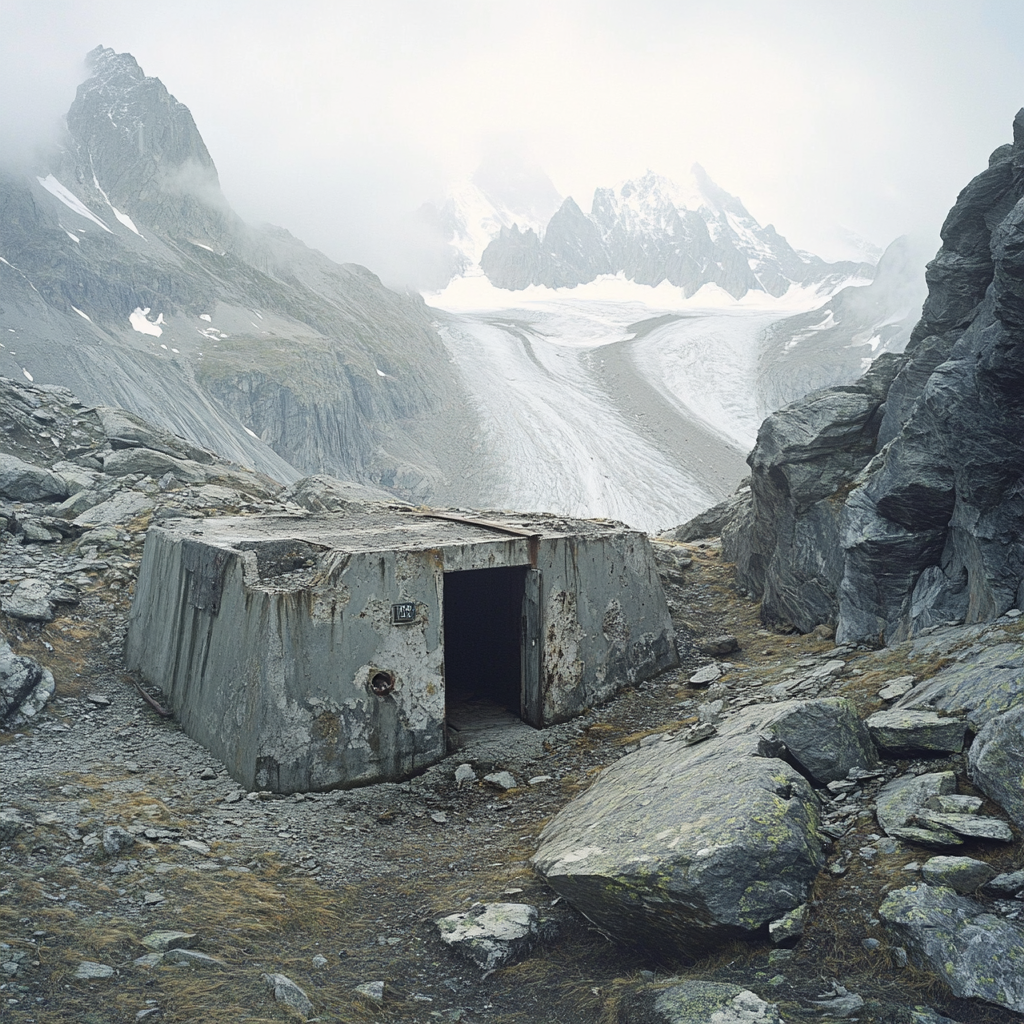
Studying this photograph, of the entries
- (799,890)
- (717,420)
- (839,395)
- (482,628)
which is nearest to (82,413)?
(482,628)

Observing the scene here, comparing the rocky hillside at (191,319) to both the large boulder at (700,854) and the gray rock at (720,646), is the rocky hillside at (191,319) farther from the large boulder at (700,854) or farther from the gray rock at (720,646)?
the large boulder at (700,854)

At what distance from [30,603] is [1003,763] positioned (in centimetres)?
884

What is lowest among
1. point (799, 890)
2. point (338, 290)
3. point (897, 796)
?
point (799, 890)

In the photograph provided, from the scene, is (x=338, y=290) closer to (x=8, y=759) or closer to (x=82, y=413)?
(x=82, y=413)

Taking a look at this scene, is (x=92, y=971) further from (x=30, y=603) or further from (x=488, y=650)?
(x=30, y=603)

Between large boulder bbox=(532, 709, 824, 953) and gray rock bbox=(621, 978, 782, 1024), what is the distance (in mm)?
307

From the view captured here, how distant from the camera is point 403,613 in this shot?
20.5 feet

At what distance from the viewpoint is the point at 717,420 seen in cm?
4569

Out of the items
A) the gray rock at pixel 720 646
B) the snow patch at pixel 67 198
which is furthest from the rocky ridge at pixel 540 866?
the snow patch at pixel 67 198

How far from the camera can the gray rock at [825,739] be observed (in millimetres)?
4117

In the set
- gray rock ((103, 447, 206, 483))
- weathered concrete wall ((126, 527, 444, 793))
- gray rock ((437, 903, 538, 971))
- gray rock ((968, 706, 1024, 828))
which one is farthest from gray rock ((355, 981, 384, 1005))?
gray rock ((103, 447, 206, 483))

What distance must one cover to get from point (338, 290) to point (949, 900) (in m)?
59.5

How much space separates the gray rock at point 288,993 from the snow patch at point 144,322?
139 ft

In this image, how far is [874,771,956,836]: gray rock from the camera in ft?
11.7
